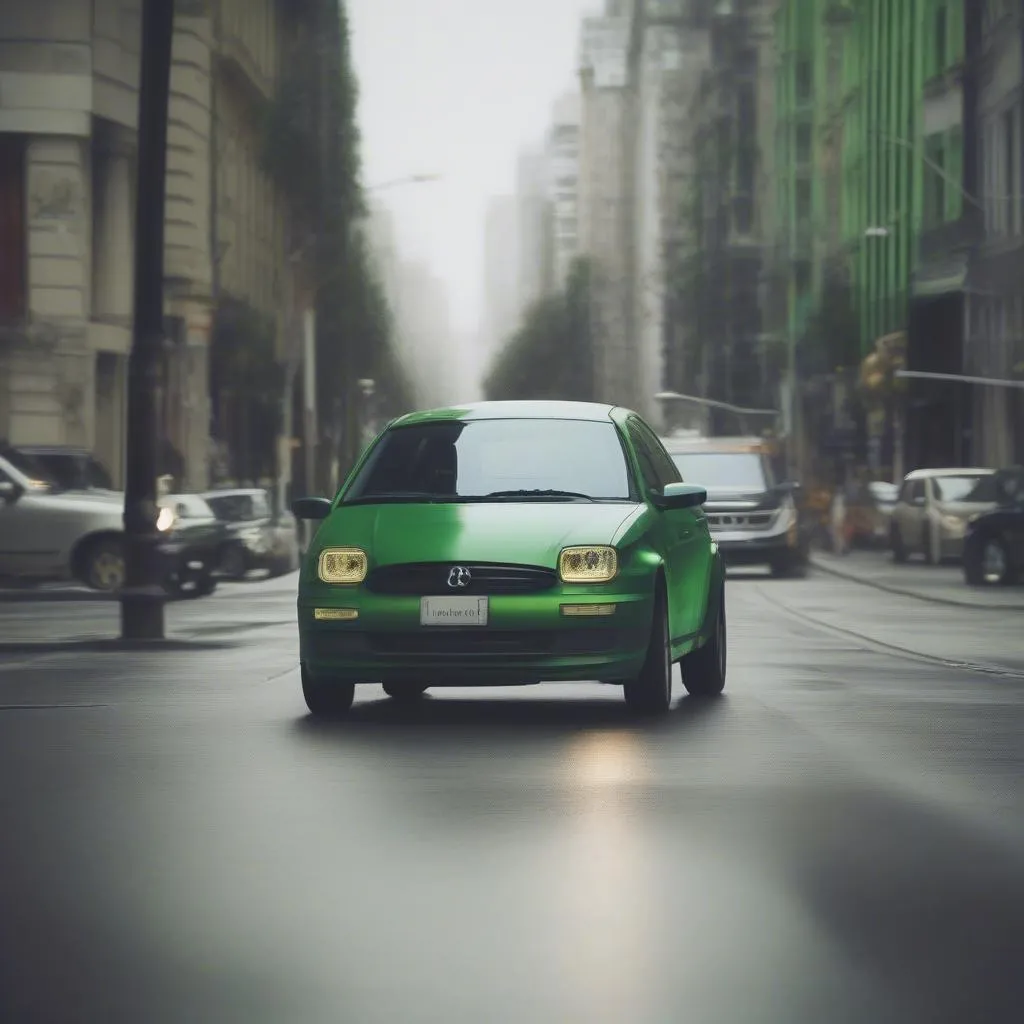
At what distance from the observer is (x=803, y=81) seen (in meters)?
101

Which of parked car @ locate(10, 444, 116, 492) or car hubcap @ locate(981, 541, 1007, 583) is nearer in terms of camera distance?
parked car @ locate(10, 444, 116, 492)

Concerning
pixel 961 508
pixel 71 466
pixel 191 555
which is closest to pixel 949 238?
pixel 961 508

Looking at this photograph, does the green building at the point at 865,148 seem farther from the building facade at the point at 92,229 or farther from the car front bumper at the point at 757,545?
the car front bumper at the point at 757,545

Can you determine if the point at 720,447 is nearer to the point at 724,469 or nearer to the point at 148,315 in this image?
the point at 724,469

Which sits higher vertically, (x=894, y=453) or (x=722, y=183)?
(x=722, y=183)

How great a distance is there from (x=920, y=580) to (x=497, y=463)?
23.1 metres

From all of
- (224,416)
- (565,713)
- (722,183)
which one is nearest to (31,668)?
(565,713)

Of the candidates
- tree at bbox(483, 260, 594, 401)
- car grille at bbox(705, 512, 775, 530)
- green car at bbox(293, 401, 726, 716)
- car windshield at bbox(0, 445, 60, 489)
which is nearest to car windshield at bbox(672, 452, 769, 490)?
car grille at bbox(705, 512, 775, 530)

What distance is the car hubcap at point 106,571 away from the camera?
3005 centimetres

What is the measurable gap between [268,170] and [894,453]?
2127cm

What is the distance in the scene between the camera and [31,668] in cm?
1750

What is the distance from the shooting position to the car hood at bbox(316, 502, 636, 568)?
13.1m

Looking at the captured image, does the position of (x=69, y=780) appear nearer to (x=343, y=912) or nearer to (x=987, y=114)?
(x=343, y=912)

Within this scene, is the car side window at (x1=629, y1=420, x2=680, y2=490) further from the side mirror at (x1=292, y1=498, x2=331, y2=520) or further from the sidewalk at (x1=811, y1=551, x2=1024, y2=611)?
the sidewalk at (x1=811, y1=551, x2=1024, y2=611)
